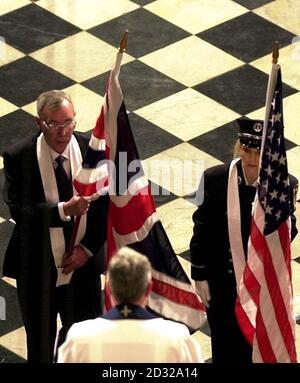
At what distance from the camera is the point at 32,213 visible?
9172mm

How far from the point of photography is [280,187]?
28.8 feet

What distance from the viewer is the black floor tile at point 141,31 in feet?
41.5

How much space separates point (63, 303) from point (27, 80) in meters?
3.28

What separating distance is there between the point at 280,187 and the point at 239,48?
4.01 metres

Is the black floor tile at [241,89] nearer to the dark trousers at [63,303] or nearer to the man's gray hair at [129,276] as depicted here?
the dark trousers at [63,303]

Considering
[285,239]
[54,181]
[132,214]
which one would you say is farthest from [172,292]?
[54,181]

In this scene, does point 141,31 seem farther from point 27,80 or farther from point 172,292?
point 172,292

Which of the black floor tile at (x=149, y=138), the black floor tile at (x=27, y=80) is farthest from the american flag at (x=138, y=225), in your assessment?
the black floor tile at (x=27, y=80)

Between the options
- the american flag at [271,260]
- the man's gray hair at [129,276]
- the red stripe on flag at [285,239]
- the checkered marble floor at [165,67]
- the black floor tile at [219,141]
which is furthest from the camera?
the checkered marble floor at [165,67]

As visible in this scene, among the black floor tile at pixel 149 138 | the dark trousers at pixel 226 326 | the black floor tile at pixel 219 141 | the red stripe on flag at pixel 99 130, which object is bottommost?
the black floor tile at pixel 149 138

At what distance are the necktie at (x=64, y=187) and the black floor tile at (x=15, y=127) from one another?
2.37m
